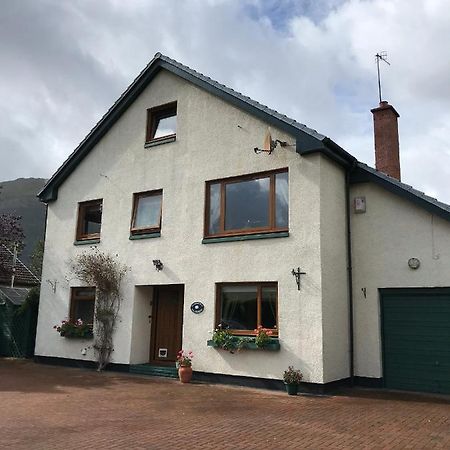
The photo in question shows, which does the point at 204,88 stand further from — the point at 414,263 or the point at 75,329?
the point at 75,329

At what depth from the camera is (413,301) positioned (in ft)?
36.7

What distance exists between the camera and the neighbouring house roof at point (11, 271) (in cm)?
1980

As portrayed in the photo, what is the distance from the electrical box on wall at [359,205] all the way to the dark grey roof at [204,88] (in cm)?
98

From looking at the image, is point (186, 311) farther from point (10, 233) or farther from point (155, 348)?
point (10, 233)

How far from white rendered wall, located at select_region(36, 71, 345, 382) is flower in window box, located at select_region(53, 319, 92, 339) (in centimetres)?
40

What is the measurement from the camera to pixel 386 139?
14.9m

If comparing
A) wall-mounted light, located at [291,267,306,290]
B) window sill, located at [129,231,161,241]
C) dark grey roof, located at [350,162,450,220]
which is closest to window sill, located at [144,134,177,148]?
window sill, located at [129,231,161,241]

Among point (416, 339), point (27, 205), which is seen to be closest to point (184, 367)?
point (416, 339)

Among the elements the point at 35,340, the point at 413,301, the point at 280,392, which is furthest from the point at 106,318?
the point at 413,301

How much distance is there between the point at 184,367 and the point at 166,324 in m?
2.25

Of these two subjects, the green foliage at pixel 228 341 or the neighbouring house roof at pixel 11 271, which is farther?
the neighbouring house roof at pixel 11 271

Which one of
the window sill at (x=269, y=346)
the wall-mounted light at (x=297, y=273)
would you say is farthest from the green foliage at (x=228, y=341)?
the wall-mounted light at (x=297, y=273)

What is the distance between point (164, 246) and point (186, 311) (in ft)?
6.40

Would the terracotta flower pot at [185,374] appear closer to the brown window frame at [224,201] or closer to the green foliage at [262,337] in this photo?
the green foliage at [262,337]
